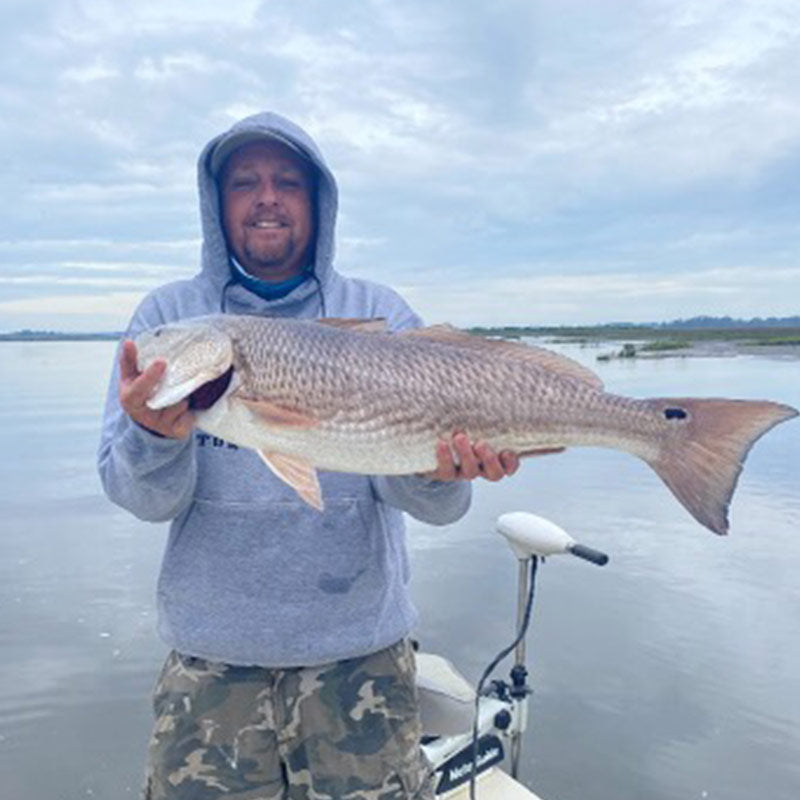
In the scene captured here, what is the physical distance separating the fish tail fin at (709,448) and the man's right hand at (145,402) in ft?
5.96

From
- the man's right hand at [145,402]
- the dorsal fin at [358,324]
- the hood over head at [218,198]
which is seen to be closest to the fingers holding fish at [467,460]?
the dorsal fin at [358,324]

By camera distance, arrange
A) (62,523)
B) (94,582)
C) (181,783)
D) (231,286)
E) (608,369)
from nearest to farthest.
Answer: (181,783)
(231,286)
(94,582)
(62,523)
(608,369)

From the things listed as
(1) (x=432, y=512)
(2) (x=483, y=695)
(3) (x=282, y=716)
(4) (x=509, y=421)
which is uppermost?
(4) (x=509, y=421)

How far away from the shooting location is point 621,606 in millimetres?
8805

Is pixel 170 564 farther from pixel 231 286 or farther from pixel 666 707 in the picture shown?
pixel 666 707

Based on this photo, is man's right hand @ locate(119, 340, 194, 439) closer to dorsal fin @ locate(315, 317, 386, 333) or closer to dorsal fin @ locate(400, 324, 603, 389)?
dorsal fin @ locate(315, 317, 386, 333)

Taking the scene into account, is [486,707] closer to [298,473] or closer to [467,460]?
[467,460]

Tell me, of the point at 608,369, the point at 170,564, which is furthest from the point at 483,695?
the point at 608,369

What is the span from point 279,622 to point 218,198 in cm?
206

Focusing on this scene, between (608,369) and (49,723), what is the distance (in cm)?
3528

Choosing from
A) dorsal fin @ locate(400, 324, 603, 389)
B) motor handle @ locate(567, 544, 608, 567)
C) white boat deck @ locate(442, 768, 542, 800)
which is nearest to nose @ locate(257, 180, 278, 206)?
dorsal fin @ locate(400, 324, 603, 389)

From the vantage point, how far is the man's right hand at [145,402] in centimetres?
307

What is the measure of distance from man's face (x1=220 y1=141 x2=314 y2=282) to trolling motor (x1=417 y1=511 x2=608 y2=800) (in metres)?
1.99

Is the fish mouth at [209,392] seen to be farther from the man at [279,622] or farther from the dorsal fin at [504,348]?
the dorsal fin at [504,348]
